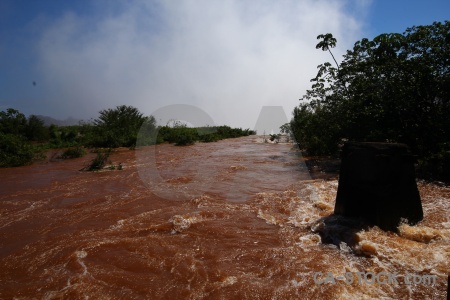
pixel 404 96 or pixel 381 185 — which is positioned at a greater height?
pixel 404 96

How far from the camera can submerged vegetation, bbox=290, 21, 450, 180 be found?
7992mm

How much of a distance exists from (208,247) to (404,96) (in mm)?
8566

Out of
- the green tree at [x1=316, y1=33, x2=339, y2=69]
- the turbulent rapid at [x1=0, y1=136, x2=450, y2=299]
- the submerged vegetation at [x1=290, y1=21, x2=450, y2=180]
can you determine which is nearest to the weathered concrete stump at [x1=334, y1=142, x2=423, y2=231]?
the turbulent rapid at [x1=0, y1=136, x2=450, y2=299]

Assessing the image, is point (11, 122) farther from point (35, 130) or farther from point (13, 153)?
point (13, 153)

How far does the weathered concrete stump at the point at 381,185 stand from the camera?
12.7 ft

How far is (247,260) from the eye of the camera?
3.27m

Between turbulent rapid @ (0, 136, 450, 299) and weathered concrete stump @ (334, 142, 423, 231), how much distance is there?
0.25 m

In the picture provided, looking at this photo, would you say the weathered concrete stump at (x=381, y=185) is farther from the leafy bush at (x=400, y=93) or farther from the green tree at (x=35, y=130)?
the green tree at (x=35, y=130)

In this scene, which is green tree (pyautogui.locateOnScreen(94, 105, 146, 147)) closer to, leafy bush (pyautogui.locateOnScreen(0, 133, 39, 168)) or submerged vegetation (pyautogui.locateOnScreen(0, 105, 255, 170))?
submerged vegetation (pyautogui.locateOnScreen(0, 105, 255, 170))

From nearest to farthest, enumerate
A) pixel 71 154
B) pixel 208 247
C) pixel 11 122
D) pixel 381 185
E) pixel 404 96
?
pixel 208 247, pixel 381 185, pixel 404 96, pixel 71 154, pixel 11 122

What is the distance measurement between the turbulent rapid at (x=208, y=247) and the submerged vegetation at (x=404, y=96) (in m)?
2.35

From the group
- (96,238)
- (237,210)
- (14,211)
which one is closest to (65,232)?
(96,238)

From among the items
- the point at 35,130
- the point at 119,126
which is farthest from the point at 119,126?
the point at 35,130

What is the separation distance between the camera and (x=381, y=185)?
3.85 metres
